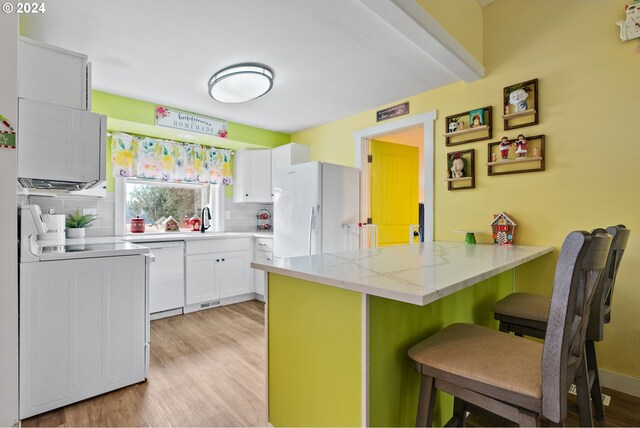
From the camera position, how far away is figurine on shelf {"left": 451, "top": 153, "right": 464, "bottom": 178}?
2.78m

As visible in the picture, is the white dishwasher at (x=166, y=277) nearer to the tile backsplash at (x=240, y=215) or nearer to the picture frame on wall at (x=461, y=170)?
the tile backsplash at (x=240, y=215)

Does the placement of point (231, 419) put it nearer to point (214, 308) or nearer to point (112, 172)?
point (214, 308)

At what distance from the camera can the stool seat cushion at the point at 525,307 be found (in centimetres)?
162

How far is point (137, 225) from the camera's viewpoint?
3.71 metres

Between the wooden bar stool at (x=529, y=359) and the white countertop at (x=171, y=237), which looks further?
the white countertop at (x=171, y=237)

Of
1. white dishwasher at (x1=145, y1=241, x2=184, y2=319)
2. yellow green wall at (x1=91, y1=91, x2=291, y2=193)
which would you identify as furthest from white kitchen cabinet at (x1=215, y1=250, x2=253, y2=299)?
yellow green wall at (x1=91, y1=91, x2=291, y2=193)

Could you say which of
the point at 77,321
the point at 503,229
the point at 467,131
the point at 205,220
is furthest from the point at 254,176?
the point at 503,229

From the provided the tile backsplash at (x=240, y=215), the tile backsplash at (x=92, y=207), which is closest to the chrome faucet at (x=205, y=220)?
the tile backsplash at (x=240, y=215)

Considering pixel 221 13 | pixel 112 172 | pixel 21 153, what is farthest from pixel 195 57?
pixel 112 172

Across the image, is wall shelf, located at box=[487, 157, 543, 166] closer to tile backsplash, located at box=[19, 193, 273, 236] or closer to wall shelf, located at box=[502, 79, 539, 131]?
wall shelf, located at box=[502, 79, 539, 131]

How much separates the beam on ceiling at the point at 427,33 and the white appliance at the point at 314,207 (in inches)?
55.6

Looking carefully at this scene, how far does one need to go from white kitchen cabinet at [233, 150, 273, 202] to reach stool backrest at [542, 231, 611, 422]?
3771mm

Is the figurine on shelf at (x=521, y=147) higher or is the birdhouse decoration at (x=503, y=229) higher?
the figurine on shelf at (x=521, y=147)

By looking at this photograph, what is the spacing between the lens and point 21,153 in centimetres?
175
